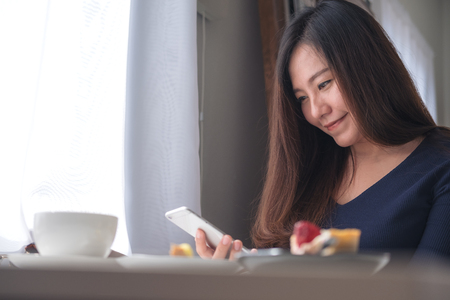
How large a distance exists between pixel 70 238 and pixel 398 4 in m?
3.53

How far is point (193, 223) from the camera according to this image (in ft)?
2.39

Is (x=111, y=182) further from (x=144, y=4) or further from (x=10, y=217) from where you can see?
(x=144, y=4)

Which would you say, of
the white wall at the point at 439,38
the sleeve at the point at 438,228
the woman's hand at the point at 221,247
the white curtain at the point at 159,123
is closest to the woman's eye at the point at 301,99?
the white curtain at the point at 159,123

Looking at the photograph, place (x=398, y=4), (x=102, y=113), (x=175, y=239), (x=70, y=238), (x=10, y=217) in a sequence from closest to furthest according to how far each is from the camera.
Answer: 1. (x=70, y=238)
2. (x=10, y=217)
3. (x=102, y=113)
4. (x=175, y=239)
5. (x=398, y=4)

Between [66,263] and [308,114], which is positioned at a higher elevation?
[308,114]

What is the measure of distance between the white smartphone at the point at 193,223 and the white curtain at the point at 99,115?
0.29 metres

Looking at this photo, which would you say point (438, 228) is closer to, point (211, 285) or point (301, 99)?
point (301, 99)

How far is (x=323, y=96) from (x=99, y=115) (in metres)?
0.59

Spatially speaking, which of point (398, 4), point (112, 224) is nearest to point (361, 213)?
point (112, 224)

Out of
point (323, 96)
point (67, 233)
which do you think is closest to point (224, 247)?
point (67, 233)

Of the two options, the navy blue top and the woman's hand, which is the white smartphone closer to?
the woman's hand

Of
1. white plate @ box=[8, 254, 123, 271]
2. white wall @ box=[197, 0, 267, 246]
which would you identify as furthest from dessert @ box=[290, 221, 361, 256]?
white wall @ box=[197, 0, 267, 246]

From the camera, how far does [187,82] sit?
127cm

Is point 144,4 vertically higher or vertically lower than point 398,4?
lower
